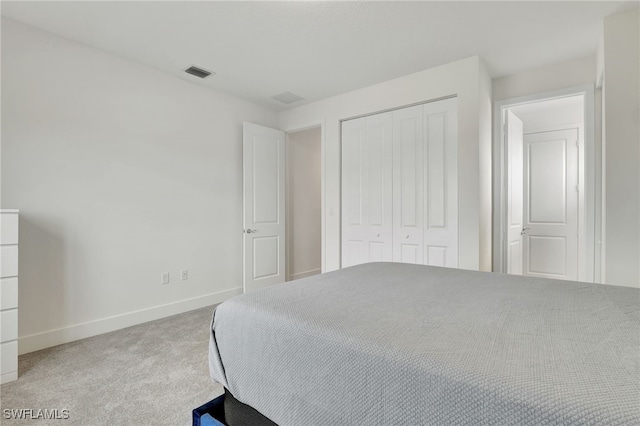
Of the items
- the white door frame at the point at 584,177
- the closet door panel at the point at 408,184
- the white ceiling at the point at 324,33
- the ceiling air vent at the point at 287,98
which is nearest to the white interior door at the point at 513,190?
the white door frame at the point at 584,177

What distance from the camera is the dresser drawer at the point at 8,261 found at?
1.99m

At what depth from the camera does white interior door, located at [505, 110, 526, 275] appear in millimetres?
3383

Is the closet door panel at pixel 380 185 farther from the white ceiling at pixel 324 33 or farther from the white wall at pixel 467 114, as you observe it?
the white ceiling at pixel 324 33

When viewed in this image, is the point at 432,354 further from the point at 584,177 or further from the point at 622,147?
the point at 584,177

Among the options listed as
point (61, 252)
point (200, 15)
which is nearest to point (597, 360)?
point (200, 15)

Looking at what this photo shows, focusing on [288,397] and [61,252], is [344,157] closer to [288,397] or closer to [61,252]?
[61,252]

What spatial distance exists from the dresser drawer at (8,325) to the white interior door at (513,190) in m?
4.19

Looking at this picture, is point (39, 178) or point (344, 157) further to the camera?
point (344, 157)

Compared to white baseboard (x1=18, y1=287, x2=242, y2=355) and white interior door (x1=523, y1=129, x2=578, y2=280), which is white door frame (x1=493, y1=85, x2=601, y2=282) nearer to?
white interior door (x1=523, y1=129, x2=578, y2=280)

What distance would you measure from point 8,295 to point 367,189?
3.25 metres

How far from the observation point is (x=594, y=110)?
2.90m

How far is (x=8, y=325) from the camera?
2008 mm

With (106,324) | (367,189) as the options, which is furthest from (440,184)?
(106,324)

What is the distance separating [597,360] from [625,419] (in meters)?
0.24
